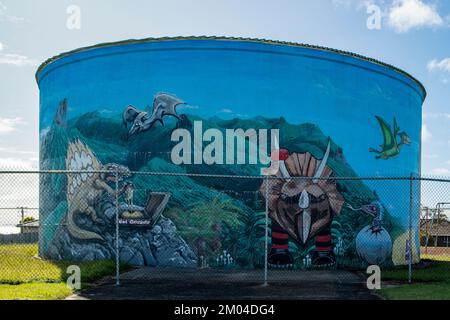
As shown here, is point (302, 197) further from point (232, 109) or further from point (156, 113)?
point (156, 113)

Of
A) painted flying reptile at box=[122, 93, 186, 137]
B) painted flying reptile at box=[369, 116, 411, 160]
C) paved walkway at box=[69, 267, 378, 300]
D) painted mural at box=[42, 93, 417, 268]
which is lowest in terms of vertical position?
paved walkway at box=[69, 267, 378, 300]

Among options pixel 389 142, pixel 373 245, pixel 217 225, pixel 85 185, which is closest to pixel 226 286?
pixel 217 225

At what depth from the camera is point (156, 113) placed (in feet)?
48.4

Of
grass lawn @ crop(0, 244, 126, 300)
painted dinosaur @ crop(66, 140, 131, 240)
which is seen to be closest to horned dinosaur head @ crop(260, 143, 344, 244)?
painted dinosaur @ crop(66, 140, 131, 240)

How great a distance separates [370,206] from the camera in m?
16.3

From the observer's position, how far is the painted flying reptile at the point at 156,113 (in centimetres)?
1470

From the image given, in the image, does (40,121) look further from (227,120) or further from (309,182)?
(309,182)

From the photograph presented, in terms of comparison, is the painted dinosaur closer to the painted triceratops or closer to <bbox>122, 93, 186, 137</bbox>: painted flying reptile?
<bbox>122, 93, 186, 137</bbox>: painted flying reptile

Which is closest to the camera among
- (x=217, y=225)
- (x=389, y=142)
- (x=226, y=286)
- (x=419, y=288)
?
(x=419, y=288)

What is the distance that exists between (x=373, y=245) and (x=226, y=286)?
A: 7391mm

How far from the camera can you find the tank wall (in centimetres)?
1473

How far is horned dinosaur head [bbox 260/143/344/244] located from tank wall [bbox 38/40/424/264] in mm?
212

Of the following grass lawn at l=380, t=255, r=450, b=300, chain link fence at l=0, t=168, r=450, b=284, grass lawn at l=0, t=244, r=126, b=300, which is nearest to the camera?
grass lawn at l=0, t=244, r=126, b=300

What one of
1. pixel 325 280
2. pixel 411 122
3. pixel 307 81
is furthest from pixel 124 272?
pixel 411 122
